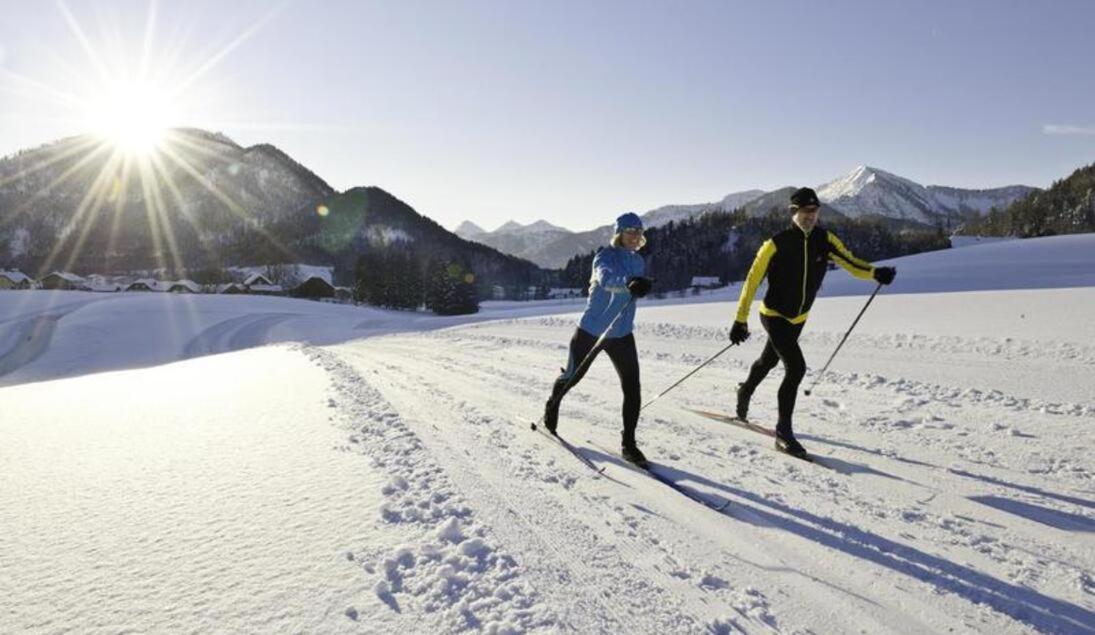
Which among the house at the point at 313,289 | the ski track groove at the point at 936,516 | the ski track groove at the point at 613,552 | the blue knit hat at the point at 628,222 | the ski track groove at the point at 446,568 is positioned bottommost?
the ski track groove at the point at 936,516

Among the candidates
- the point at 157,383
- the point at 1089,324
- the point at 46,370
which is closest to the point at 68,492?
the point at 157,383

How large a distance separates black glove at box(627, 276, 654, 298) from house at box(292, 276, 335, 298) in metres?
92.4

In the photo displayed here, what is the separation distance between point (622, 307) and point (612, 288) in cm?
21

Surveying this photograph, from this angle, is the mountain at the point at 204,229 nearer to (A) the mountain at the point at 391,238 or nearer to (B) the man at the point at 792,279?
(A) the mountain at the point at 391,238

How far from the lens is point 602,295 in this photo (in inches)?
216

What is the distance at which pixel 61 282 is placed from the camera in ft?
359

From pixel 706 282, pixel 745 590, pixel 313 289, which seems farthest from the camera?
pixel 706 282

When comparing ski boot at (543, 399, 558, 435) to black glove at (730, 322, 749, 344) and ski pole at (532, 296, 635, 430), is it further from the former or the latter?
black glove at (730, 322, 749, 344)

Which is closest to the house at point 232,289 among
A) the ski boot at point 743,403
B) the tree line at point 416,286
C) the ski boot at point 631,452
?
the tree line at point 416,286

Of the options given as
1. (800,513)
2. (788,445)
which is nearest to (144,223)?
(788,445)

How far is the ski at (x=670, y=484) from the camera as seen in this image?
13.7ft

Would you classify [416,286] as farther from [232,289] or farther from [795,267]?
[795,267]

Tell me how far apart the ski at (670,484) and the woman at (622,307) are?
0.06m

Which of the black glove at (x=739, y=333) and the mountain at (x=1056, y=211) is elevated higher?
the mountain at (x=1056, y=211)
